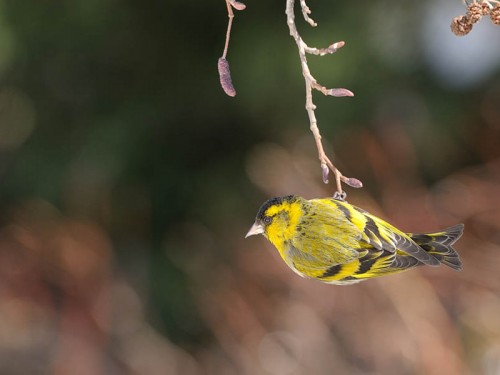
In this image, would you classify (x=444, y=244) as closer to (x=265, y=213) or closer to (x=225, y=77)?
(x=265, y=213)

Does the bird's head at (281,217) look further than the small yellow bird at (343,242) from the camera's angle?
Yes

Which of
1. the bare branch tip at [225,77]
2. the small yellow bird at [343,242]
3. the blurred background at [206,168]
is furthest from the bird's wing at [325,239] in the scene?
the blurred background at [206,168]

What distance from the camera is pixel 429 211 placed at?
14.8 ft

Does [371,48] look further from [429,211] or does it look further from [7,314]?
[7,314]

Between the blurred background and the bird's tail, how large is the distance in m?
2.56

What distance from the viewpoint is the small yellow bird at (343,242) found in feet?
5.36

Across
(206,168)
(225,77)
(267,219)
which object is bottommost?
(206,168)

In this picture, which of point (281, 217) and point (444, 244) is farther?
point (281, 217)

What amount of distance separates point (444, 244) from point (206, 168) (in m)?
3.68

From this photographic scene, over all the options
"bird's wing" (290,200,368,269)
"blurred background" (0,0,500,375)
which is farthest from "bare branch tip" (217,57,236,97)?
"blurred background" (0,0,500,375)

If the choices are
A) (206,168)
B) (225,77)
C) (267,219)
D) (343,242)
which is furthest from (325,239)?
(206,168)

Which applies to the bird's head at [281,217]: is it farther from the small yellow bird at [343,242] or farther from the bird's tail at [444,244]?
the bird's tail at [444,244]

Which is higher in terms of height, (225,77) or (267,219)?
(225,77)

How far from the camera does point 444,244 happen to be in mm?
1640
